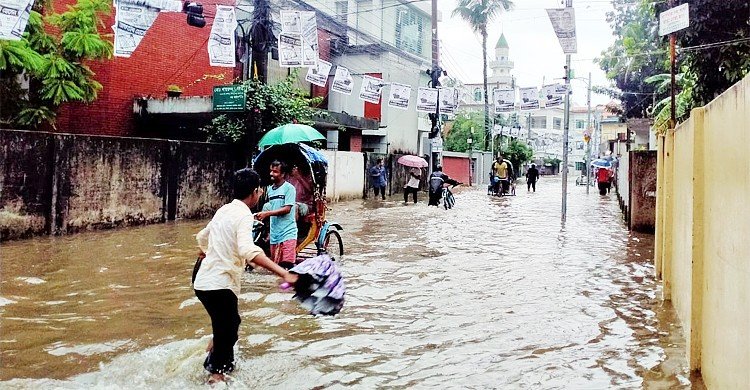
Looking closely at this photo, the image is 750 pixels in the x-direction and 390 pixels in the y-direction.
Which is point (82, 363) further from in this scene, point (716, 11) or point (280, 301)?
point (716, 11)

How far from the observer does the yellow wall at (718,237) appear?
3646 millimetres

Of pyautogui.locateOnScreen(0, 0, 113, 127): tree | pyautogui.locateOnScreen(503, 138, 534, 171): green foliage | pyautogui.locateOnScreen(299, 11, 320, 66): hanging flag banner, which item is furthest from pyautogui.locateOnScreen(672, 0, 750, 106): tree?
pyautogui.locateOnScreen(503, 138, 534, 171): green foliage

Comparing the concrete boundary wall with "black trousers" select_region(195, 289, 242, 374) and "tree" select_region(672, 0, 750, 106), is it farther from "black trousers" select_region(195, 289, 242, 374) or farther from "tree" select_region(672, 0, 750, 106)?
"tree" select_region(672, 0, 750, 106)

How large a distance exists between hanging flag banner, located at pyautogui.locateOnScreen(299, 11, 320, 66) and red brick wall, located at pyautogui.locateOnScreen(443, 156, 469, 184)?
87.4 ft

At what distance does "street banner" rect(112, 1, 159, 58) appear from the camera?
1277cm

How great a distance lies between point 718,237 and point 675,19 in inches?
167

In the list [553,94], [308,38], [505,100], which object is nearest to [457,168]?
[505,100]

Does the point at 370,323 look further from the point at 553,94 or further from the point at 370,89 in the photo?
the point at 553,94

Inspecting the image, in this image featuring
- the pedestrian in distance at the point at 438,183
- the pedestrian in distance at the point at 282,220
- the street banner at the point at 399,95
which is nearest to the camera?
the pedestrian in distance at the point at 282,220

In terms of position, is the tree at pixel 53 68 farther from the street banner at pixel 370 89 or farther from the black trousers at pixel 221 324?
the black trousers at pixel 221 324

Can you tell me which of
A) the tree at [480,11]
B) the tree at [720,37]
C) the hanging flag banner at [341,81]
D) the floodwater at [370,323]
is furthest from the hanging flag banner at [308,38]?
the tree at [480,11]

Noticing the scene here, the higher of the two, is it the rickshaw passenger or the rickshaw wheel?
the rickshaw passenger

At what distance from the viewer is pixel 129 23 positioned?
506 inches

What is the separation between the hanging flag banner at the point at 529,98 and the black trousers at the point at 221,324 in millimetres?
21929
